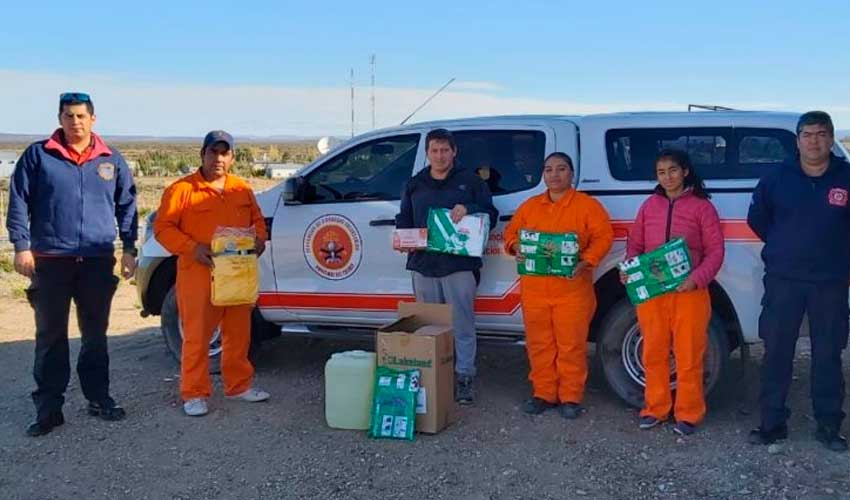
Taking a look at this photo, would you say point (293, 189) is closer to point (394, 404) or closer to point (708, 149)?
point (394, 404)

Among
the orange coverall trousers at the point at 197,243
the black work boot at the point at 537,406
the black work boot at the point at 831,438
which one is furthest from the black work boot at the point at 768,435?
the orange coverall trousers at the point at 197,243

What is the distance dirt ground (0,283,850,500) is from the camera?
4488 millimetres

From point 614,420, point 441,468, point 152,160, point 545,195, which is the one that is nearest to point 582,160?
point 545,195

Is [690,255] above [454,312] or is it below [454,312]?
above

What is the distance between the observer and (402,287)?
6.01 metres

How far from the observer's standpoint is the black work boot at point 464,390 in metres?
5.84

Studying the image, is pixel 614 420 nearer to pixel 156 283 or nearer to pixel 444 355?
pixel 444 355

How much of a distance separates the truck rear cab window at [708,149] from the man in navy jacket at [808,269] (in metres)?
0.56

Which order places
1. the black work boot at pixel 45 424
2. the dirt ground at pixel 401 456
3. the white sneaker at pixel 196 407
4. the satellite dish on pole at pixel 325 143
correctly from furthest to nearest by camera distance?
the satellite dish on pole at pixel 325 143
the white sneaker at pixel 196 407
the black work boot at pixel 45 424
the dirt ground at pixel 401 456

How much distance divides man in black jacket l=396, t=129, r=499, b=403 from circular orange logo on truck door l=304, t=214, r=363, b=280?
0.46 meters

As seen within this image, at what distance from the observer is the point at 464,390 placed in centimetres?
585

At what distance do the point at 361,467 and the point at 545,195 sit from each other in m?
1.91

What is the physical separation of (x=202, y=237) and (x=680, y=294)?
2.82 metres

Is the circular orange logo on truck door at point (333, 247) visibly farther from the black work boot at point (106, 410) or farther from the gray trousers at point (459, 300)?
the black work boot at point (106, 410)
